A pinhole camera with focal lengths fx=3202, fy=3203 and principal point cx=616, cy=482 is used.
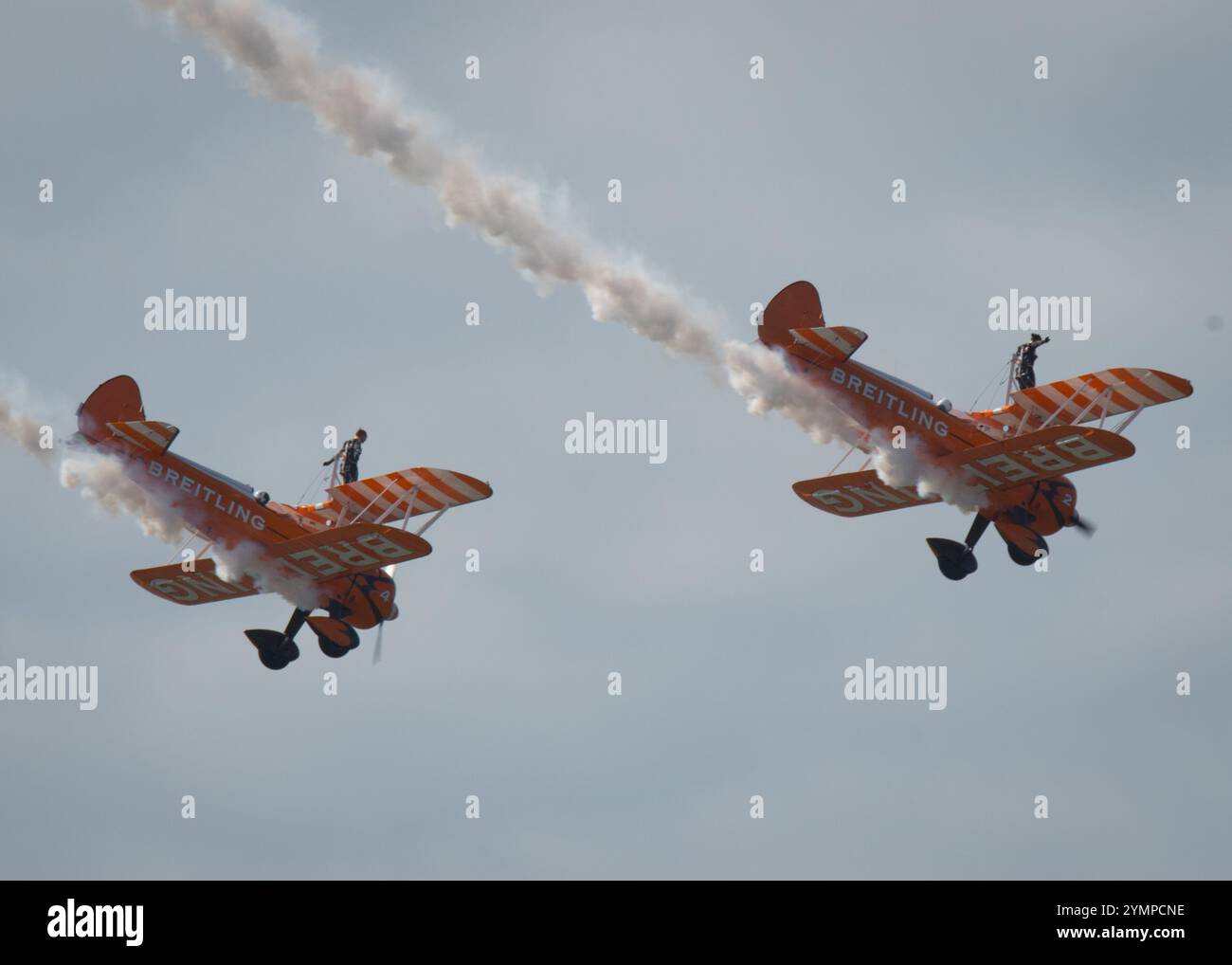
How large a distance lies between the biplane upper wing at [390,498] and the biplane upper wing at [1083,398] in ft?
33.4

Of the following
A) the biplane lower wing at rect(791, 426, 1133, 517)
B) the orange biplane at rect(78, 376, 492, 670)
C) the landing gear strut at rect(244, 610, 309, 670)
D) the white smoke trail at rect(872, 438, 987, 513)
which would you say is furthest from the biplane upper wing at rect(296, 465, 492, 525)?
the white smoke trail at rect(872, 438, 987, 513)

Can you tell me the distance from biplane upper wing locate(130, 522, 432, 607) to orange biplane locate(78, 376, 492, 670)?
18mm

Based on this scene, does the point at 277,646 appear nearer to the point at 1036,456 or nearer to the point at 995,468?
the point at 995,468

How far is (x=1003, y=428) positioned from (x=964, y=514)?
7.63ft

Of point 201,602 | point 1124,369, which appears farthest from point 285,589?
point 1124,369

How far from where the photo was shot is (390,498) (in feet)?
199

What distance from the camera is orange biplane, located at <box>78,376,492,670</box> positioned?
58812mm

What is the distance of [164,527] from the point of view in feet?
197

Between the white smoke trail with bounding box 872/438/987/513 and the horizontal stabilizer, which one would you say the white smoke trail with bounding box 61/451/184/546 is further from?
the white smoke trail with bounding box 872/438/987/513

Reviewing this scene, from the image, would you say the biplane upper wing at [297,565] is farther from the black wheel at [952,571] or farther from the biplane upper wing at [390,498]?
the black wheel at [952,571]
